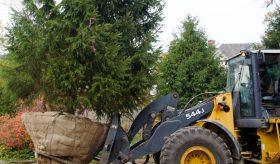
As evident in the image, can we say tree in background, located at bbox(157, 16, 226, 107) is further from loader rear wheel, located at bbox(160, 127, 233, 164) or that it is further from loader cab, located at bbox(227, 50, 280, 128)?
loader rear wheel, located at bbox(160, 127, 233, 164)

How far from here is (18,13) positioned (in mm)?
9328

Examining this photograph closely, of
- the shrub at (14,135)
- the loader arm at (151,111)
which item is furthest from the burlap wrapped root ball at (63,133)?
the shrub at (14,135)

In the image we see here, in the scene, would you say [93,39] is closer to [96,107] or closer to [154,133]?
[96,107]

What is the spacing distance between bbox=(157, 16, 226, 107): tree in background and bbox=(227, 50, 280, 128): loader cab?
6.76 m

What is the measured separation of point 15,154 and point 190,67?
22.7 feet

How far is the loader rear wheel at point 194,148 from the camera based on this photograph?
830cm

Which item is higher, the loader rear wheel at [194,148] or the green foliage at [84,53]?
the green foliage at [84,53]

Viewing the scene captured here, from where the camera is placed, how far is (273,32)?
19781 millimetres

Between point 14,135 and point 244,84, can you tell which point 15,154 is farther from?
point 244,84

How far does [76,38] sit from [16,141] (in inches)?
295

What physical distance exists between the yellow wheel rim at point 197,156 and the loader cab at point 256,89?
1263mm

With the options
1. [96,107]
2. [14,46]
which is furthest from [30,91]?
[96,107]

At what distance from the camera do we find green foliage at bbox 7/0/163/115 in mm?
8492

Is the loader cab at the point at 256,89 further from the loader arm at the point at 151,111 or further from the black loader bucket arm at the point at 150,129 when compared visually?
the loader arm at the point at 151,111
